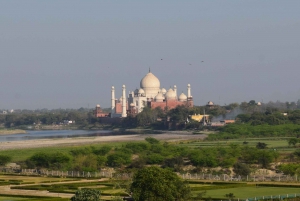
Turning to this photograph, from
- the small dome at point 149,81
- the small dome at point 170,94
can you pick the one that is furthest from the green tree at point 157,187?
the small dome at point 170,94

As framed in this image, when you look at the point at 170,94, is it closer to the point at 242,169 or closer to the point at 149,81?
the point at 149,81

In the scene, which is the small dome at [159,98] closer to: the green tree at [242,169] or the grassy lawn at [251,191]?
the green tree at [242,169]

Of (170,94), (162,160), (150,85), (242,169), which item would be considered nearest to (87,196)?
(242,169)

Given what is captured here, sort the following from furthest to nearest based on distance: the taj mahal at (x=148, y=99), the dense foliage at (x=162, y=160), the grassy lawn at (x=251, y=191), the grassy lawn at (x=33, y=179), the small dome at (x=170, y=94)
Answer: the small dome at (x=170, y=94)
the taj mahal at (x=148, y=99)
the dense foliage at (x=162, y=160)
the grassy lawn at (x=33, y=179)
the grassy lawn at (x=251, y=191)

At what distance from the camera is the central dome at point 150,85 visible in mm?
124000

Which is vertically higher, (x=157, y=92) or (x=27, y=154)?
(x=157, y=92)

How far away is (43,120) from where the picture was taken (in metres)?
148

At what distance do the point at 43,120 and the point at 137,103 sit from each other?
3038 cm

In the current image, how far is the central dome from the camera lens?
124 m

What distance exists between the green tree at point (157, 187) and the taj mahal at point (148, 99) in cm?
9318

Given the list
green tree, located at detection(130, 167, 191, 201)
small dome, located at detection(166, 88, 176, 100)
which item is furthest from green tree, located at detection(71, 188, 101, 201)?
small dome, located at detection(166, 88, 176, 100)

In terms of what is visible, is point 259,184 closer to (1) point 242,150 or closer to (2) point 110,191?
(2) point 110,191

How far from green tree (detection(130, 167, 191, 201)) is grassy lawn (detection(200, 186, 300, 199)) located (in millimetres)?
3976

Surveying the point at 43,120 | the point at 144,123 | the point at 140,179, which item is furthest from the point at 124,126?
the point at 140,179
